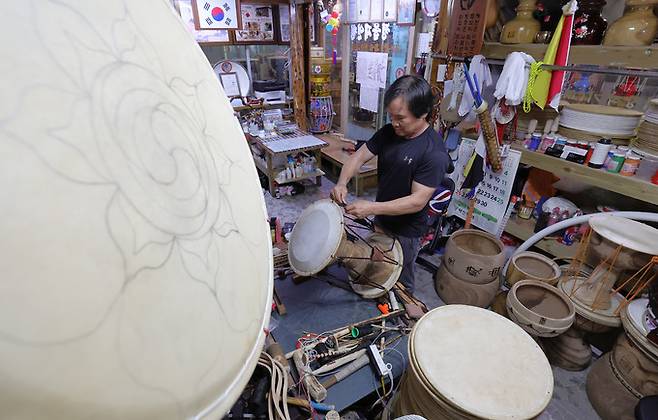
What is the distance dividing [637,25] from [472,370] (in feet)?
7.71

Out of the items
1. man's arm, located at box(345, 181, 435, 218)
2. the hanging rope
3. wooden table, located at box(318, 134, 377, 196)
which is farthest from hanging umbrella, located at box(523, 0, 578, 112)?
wooden table, located at box(318, 134, 377, 196)

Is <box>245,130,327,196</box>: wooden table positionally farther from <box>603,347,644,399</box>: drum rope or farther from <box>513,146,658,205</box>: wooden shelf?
<box>603,347,644,399</box>: drum rope

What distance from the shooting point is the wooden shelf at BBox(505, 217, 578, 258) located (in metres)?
2.63

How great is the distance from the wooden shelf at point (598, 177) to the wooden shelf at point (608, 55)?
2.23ft

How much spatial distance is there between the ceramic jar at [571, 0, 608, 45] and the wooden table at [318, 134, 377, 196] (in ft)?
7.27

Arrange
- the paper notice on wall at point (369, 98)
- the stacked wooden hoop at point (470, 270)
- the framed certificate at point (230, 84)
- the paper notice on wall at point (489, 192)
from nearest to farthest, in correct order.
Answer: the stacked wooden hoop at point (470, 270)
the paper notice on wall at point (489, 192)
the framed certificate at point (230, 84)
the paper notice on wall at point (369, 98)

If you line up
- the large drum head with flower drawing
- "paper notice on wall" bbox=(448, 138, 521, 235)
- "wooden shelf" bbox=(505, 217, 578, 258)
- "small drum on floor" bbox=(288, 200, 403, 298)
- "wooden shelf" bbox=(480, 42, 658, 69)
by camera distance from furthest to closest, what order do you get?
"paper notice on wall" bbox=(448, 138, 521, 235) → "wooden shelf" bbox=(505, 217, 578, 258) → "wooden shelf" bbox=(480, 42, 658, 69) → "small drum on floor" bbox=(288, 200, 403, 298) → the large drum head with flower drawing

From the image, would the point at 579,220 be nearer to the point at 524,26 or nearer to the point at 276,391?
the point at 524,26

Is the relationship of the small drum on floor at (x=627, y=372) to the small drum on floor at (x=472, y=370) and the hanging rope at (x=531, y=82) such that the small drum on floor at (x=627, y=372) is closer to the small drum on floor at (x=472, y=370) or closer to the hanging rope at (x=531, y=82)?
the small drum on floor at (x=472, y=370)

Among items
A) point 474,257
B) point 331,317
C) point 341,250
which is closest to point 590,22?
point 474,257

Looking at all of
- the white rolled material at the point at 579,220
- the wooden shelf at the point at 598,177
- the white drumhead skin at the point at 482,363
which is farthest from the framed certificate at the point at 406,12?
the white drumhead skin at the point at 482,363

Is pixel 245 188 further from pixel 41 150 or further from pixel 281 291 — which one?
pixel 281 291

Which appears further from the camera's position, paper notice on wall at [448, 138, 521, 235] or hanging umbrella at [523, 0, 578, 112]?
paper notice on wall at [448, 138, 521, 235]

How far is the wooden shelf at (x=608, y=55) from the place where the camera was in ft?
6.32
